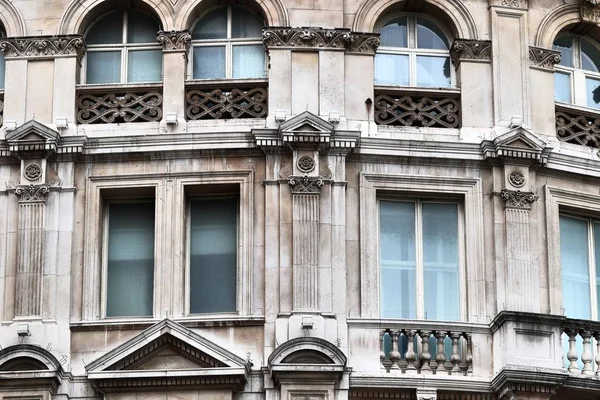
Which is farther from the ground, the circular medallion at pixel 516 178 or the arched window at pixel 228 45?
the arched window at pixel 228 45

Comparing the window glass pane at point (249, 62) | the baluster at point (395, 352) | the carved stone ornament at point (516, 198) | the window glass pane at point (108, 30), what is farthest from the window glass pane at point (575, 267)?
the window glass pane at point (108, 30)

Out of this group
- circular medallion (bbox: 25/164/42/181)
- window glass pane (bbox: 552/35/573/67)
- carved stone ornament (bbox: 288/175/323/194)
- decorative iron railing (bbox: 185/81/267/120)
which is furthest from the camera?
window glass pane (bbox: 552/35/573/67)

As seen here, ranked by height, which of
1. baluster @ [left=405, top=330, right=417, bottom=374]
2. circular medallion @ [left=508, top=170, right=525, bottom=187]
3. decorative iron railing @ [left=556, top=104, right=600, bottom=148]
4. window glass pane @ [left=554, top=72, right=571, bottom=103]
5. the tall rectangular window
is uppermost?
window glass pane @ [left=554, top=72, right=571, bottom=103]

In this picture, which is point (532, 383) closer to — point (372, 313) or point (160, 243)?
point (372, 313)

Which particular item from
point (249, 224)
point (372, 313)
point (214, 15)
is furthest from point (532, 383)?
point (214, 15)

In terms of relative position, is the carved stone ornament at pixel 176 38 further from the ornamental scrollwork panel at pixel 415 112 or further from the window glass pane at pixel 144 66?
the ornamental scrollwork panel at pixel 415 112

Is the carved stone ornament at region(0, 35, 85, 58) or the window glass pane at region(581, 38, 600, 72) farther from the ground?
the window glass pane at region(581, 38, 600, 72)

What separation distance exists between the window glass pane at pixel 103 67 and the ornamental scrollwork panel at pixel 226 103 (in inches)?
73.6

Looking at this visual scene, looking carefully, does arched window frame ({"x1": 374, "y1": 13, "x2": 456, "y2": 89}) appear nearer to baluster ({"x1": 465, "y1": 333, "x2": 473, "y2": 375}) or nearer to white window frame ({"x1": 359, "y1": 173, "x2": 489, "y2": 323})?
white window frame ({"x1": 359, "y1": 173, "x2": 489, "y2": 323})

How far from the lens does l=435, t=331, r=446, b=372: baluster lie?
137 ft

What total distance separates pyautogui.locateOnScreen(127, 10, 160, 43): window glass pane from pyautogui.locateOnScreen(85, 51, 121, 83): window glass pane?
1.66 feet

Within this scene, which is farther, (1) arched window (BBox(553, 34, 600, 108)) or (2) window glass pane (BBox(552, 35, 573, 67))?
(2) window glass pane (BBox(552, 35, 573, 67))

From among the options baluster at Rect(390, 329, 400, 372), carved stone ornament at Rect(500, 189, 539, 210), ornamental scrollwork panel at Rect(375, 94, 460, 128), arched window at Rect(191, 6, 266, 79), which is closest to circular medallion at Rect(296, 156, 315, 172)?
ornamental scrollwork panel at Rect(375, 94, 460, 128)

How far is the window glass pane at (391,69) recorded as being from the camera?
45094 millimetres
